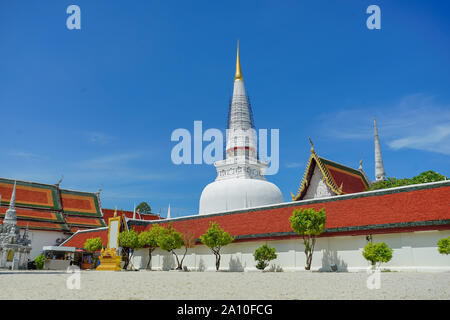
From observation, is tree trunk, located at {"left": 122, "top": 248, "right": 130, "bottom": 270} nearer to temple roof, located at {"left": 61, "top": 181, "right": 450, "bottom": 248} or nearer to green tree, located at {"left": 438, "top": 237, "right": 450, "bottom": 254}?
temple roof, located at {"left": 61, "top": 181, "right": 450, "bottom": 248}

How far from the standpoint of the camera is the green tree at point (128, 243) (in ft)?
112

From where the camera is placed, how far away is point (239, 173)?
5381cm

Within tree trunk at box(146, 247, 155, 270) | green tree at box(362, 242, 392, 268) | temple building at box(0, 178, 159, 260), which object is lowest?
tree trunk at box(146, 247, 155, 270)

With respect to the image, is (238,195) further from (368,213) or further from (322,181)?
(368,213)

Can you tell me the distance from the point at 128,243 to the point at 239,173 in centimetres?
2248

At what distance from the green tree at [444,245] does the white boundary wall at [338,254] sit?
1.11 meters

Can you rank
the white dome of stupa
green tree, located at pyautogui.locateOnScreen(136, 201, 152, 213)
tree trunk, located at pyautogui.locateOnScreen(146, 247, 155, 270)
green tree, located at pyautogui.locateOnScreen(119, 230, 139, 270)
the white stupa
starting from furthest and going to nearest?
green tree, located at pyautogui.locateOnScreen(136, 201, 152, 213) → the white stupa → the white dome of stupa → tree trunk, located at pyautogui.locateOnScreen(146, 247, 155, 270) → green tree, located at pyautogui.locateOnScreen(119, 230, 139, 270)

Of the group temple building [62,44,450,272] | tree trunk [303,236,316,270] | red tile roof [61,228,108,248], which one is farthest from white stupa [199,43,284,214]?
tree trunk [303,236,316,270]

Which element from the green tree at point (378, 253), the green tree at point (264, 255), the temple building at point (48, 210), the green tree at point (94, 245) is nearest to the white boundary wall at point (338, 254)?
the green tree at point (264, 255)

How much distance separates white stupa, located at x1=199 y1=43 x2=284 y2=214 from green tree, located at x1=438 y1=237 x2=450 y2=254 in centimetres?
3003

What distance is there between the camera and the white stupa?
164 ft

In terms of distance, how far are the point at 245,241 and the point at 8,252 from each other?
1917cm
